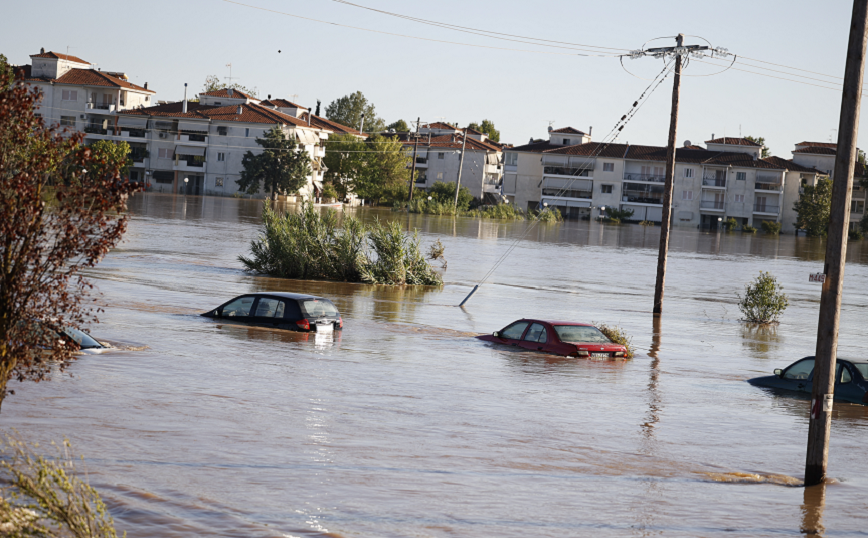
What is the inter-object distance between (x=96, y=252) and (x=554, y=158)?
5244 inches

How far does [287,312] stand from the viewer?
2395 cm

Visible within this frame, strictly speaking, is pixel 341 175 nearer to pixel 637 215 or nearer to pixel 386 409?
pixel 637 215

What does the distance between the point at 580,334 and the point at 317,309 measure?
6565 mm

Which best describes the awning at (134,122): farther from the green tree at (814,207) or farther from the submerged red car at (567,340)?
the submerged red car at (567,340)

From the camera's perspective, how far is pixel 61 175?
884 centimetres

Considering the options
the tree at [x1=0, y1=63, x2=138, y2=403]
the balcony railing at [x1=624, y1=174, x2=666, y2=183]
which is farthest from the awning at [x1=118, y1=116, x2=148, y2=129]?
the tree at [x1=0, y1=63, x2=138, y2=403]

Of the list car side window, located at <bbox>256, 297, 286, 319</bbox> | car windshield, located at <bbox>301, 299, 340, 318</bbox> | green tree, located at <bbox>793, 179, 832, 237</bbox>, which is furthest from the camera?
green tree, located at <bbox>793, 179, 832, 237</bbox>

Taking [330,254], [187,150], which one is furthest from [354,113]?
[330,254]

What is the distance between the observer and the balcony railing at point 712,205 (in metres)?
137

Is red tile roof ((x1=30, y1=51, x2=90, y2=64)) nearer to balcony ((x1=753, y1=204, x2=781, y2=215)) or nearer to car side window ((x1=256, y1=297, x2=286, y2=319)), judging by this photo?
balcony ((x1=753, y1=204, x2=781, y2=215))

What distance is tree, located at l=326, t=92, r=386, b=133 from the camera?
18712 centimetres

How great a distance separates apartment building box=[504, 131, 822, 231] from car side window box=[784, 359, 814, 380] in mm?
112829

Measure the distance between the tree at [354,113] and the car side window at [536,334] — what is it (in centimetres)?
16533

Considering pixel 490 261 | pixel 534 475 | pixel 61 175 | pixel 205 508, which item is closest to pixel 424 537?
pixel 205 508
